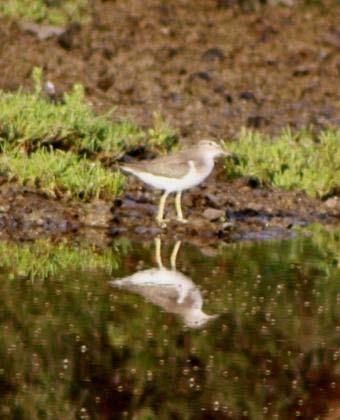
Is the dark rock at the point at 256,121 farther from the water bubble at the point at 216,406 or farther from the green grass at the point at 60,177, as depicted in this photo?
the water bubble at the point at 216,406

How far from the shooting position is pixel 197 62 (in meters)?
21.7

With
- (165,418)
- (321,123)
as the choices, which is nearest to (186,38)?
(321,123)

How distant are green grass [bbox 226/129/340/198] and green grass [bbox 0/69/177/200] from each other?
1.01 metres

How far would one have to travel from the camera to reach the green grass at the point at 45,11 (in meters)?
22.3

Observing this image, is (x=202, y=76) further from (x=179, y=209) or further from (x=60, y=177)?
(x=179, y=209)

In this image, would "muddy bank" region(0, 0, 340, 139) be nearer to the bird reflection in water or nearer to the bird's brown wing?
the bird's brown wing

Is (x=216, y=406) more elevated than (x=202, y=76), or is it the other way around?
(x=216, y=406)

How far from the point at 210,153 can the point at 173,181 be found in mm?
542

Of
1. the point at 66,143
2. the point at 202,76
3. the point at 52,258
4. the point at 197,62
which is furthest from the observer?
the point at 197,62

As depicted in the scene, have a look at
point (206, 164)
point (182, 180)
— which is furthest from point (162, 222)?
point (206, 164)

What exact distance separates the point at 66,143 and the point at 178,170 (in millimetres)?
2023

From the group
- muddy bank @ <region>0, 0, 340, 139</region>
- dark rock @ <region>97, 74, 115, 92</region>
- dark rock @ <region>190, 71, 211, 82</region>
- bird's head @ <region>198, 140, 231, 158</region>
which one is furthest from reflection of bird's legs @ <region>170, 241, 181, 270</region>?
dark rock @ <region>190, 71, 211, 82</region>

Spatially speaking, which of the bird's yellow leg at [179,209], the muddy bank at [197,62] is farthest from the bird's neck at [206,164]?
the muddy bank at [197,62]

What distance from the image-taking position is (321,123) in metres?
19.6
